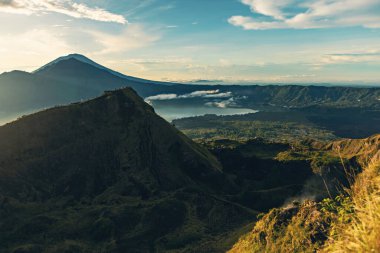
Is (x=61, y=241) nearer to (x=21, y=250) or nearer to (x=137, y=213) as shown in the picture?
(x=21, y=250)

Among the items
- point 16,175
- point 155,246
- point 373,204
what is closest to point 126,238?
point 155,246

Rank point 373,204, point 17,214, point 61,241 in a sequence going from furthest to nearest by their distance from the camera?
point 17,214
point 61,241
point 373,204

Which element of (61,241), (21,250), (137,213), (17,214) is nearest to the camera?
(21,250)

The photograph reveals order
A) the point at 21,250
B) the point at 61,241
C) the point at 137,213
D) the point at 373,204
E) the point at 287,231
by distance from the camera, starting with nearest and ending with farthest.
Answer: the point at 373,204
the point at 287,231
the point at 21,250
the point at 61,241
the point at 137,213

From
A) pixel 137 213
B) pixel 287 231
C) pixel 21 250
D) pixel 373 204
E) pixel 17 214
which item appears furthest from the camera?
pixel 137 213

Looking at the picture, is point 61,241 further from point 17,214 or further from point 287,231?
point 287,231

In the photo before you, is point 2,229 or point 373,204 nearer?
point 373,204

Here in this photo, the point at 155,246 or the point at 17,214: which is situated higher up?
the point at 17,214

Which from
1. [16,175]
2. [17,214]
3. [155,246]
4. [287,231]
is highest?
[287,231]

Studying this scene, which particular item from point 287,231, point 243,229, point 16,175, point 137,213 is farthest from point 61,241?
point 287,231
